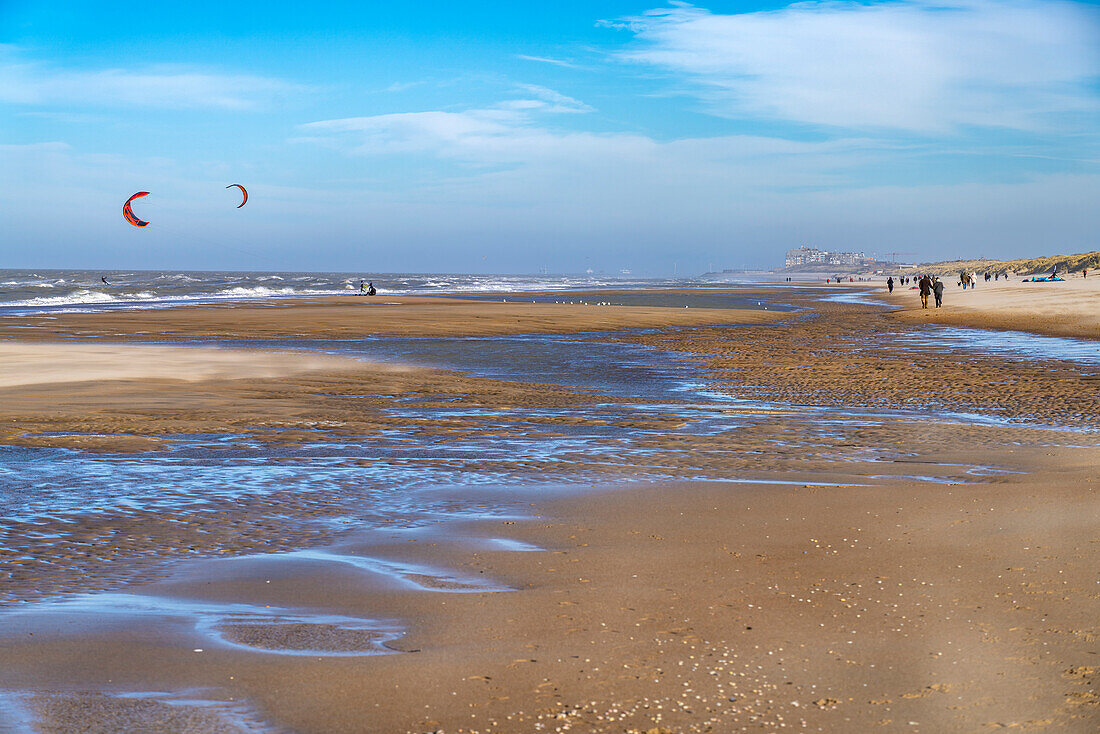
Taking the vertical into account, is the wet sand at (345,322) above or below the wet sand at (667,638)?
above

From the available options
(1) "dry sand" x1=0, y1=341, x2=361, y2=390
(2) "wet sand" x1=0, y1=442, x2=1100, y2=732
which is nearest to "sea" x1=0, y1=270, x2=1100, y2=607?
(2) "wet sand" x1=0, y1=442, x2=1100, y2=732

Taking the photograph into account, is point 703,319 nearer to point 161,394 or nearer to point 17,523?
point 161,394

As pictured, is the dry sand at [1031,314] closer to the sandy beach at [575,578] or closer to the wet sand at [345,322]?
the wet sand at [345,322]

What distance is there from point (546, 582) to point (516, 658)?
1260 millimetres

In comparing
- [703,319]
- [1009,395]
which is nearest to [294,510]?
[1009,395]

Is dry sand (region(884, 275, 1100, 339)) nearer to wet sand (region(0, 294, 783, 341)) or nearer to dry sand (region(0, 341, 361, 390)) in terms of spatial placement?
wet sand (region(0, 294, 783, 341))

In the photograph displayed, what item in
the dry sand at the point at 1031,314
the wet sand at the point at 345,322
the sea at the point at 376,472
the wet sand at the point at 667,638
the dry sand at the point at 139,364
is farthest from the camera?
the wet sand at the point at 345,322

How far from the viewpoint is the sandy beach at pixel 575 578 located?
13.2 feet

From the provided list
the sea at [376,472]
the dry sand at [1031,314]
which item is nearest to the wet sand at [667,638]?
Answer: the sea at [376,472]

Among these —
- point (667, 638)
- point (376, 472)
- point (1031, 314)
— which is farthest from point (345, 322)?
point (667, 638)

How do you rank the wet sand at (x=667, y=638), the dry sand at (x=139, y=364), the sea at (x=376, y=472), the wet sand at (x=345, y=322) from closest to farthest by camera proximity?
the wet sand at (x=667, y=638)
the sea at (x=376, y=472)
the dry sand at (x=139, y=364)
the wet sand at (x=345, y=322)

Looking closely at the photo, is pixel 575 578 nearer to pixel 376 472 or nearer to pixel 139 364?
pixel 376 472

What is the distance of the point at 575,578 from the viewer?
5.86 metres

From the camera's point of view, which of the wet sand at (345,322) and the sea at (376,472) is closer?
the sea at (376,472)
